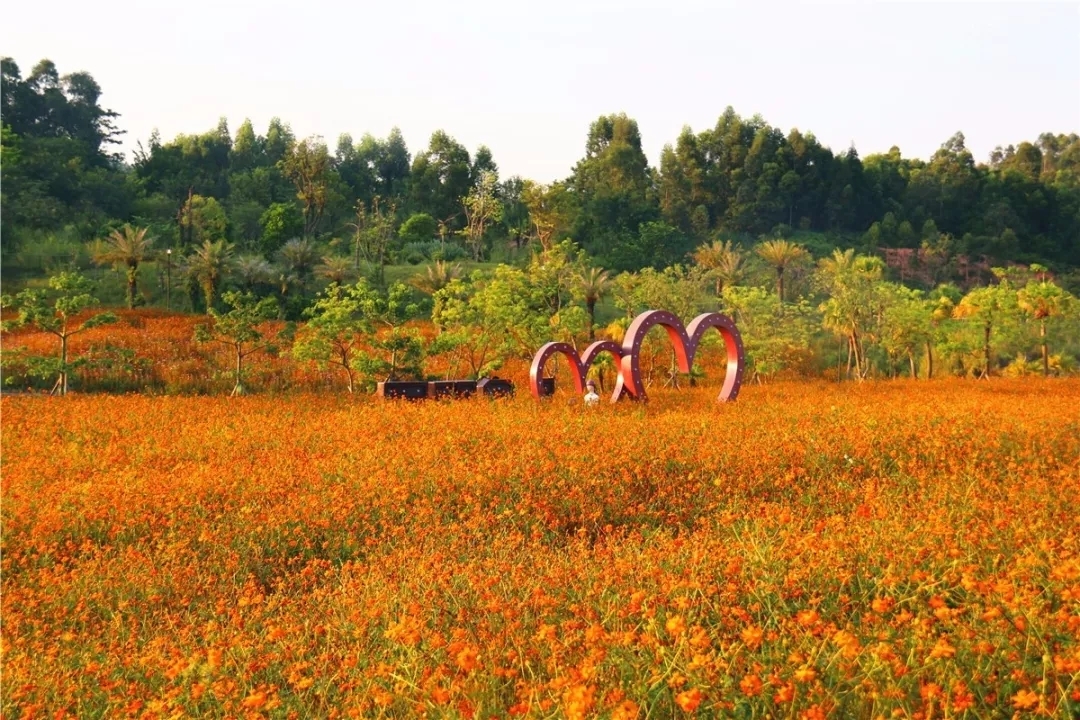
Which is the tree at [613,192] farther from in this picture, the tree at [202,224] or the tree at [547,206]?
the tree at [202,224]

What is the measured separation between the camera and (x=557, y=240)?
52062 millimetres

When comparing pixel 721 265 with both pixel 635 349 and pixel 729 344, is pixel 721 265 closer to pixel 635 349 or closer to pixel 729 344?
pixel 729 344

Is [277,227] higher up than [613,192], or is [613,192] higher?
[613,192]

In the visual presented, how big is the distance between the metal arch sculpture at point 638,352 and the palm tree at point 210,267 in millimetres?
21724

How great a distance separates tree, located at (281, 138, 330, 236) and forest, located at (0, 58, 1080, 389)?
150mm

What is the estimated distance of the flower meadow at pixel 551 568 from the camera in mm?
3111

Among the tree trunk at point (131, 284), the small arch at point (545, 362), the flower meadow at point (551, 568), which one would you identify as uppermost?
the tree trunk at point (131, 284)

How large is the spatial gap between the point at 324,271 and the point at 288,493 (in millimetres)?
28844

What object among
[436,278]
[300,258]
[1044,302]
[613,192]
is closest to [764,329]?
[1044,302]

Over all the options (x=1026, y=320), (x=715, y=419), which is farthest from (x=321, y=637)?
(x=1026, y=320)

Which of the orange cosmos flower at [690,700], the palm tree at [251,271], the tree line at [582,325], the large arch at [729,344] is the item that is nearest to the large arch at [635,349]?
the large arch at [729,344]

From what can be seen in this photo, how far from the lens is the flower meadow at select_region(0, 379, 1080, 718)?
122 inches

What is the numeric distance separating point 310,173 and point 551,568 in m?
46.1

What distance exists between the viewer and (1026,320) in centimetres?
2906
